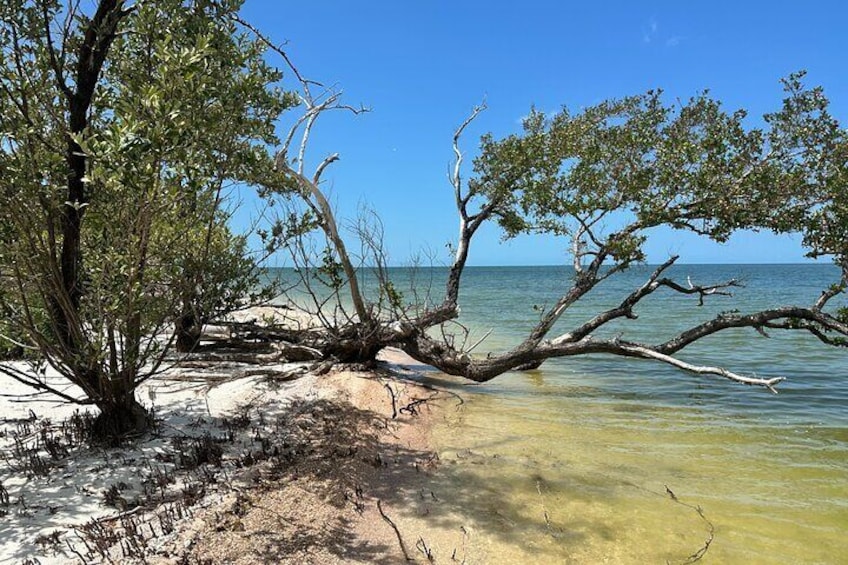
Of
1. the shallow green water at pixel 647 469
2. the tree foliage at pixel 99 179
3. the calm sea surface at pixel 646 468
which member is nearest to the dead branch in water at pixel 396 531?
the calm sea surface at pixel 646 468

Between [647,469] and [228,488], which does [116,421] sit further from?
[647,469]

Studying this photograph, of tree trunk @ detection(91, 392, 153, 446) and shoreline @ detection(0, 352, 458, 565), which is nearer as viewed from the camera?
shoreline @ detection(0, 352, 458, 565)

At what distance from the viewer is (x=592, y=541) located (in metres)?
4.88

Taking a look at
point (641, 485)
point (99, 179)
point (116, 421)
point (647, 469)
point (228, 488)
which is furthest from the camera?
point (647, 469)

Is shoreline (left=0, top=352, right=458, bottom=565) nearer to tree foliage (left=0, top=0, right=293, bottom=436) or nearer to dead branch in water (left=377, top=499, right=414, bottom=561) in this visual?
dead branch in water (left=377, top=499, right=414, bottom=561)

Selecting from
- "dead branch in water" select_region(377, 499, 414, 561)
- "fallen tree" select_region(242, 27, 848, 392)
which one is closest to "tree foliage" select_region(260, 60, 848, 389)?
"fallen tree" select_region(242, 27, 848, 392)

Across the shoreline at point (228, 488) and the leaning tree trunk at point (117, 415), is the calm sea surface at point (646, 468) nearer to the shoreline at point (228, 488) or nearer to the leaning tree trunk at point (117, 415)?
the shoreline at point (228, 488)

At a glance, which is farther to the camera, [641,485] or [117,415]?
[641,485]

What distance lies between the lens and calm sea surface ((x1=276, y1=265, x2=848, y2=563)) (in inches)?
195

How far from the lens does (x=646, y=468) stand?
6.80 m

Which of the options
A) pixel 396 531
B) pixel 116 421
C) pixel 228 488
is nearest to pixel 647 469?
pixel 396 531

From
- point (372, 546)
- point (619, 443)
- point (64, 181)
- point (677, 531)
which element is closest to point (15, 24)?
point (64, 181)

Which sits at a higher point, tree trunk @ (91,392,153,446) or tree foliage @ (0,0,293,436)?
tree foliage @ (0,0,293,436)

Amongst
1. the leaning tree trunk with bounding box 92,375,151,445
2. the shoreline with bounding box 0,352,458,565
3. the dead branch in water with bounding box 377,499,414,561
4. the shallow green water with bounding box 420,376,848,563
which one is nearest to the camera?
the shoreline with bounding box 0,352,458,565
